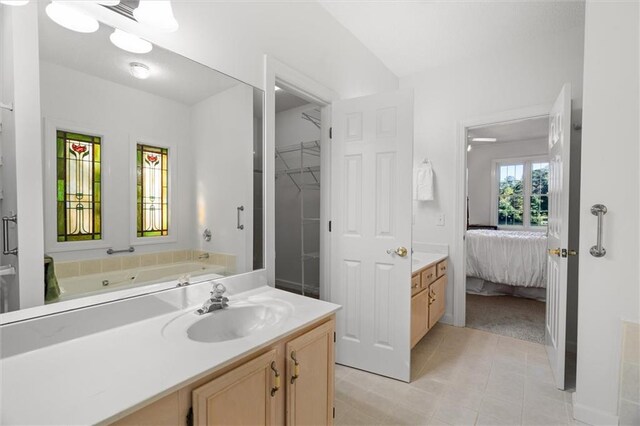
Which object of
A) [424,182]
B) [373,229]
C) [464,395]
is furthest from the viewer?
[424,182]

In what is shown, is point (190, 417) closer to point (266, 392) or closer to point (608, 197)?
point (266, 392)

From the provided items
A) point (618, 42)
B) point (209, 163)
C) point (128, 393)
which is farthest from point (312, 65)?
point (128, 393)

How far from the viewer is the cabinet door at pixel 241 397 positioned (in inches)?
34.6

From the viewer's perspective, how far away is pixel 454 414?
5.86ft

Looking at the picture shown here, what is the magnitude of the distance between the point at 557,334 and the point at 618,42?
1.82 metres

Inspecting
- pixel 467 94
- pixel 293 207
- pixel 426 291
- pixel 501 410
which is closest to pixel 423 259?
pixel 426 291

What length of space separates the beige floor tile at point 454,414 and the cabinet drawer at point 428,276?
84 centimetres

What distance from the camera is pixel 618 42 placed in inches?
63.7

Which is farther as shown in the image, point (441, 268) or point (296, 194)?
point (296, 194)

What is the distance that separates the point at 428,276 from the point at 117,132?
240 centimetres

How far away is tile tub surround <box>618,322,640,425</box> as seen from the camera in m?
1.57

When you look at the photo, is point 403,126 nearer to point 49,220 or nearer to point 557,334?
point 557,334

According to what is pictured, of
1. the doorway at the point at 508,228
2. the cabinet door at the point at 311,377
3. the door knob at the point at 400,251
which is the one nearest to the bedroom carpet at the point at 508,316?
the doorway at the point at 508,228

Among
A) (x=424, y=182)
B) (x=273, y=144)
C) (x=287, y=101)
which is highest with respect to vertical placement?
(x=287, y=101)
